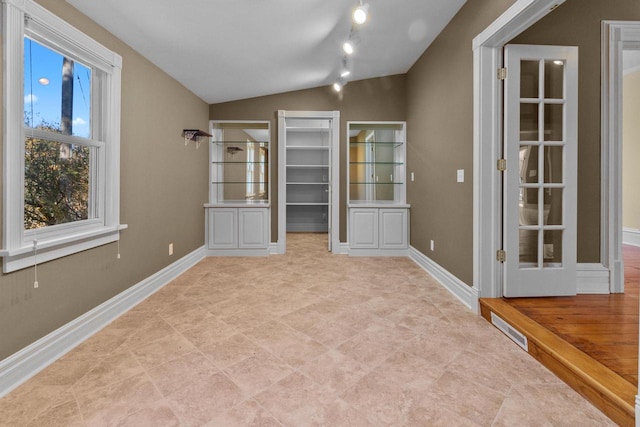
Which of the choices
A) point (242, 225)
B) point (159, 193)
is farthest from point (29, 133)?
point (242, 225)

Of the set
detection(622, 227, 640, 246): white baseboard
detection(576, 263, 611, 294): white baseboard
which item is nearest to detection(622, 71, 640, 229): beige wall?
detection(622, 227, 640, 246): white baseboard

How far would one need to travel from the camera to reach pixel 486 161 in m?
2.52

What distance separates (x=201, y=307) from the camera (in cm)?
270

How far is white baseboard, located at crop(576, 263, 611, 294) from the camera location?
8.84ft

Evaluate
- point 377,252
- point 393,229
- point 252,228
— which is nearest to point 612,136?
point 393,229

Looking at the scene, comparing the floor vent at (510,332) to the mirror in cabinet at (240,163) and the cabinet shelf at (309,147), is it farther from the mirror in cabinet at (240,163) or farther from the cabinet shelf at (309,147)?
the cabinet shelf at (309,147)

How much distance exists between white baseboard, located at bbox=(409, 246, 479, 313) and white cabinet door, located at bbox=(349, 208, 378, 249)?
722 mm

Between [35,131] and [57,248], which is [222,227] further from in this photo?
[35,131]

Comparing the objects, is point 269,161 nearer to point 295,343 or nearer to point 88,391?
point 295,343

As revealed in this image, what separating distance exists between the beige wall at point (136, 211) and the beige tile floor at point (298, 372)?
0.31 metres

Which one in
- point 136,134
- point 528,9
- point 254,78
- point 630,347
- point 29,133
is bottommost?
point 630,347

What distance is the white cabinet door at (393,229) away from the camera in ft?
15.4

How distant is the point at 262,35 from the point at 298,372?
2.96 m

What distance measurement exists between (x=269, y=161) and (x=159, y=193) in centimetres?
192
